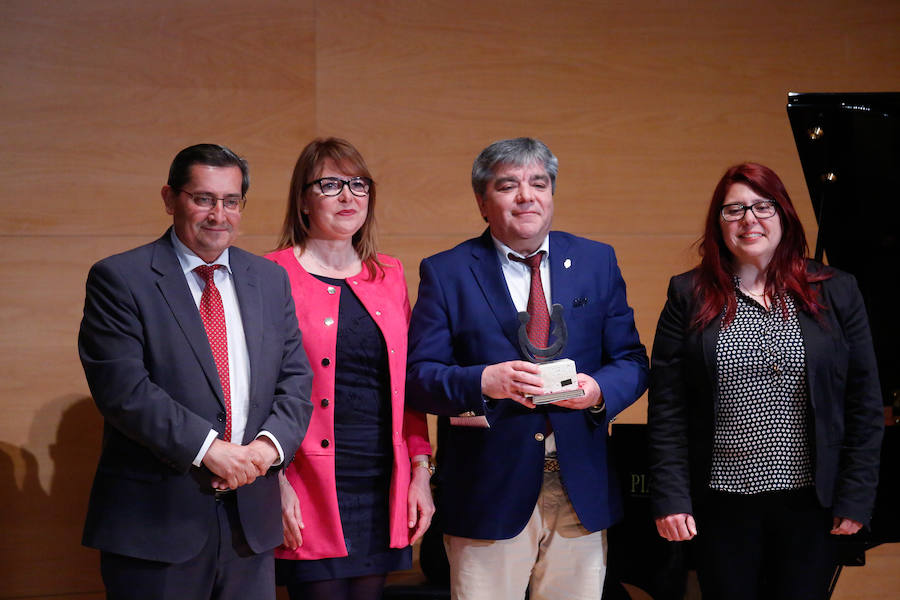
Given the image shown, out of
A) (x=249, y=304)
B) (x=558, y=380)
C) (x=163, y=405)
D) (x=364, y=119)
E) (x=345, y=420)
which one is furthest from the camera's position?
(x=364, y=119)

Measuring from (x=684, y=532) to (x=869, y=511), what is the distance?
1.49 ft

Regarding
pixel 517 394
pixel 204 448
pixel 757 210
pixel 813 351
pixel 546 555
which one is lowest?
pixel 546 555

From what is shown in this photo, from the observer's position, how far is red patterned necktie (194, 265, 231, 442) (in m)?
2.13

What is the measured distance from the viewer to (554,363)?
212 centimetres

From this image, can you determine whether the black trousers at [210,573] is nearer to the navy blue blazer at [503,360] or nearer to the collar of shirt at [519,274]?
the navy blue blazer at [503,360]

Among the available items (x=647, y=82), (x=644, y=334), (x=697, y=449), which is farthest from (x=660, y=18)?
(x=697, y=449)

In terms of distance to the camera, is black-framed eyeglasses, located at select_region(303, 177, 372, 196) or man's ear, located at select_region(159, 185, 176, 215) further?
black-framed eyeglasses, located at select_region(303, 177, 372, 196)

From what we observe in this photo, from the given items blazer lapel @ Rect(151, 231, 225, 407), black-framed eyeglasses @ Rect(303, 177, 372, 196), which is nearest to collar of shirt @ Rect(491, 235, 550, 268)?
black-framed eyeglasses @ Rect(303, 177, 372, 196)

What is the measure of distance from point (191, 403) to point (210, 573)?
40 centimetres

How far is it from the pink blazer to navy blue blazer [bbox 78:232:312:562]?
0.17m

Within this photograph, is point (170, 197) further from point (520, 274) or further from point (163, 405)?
point (520, 274)

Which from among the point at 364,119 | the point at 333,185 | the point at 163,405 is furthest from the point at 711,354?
the point at 364,119

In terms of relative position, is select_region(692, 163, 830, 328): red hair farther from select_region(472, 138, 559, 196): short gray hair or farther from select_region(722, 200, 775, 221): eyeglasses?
select_region(472, 138, 559, 196): short gray hair

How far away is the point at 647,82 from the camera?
388 cm
